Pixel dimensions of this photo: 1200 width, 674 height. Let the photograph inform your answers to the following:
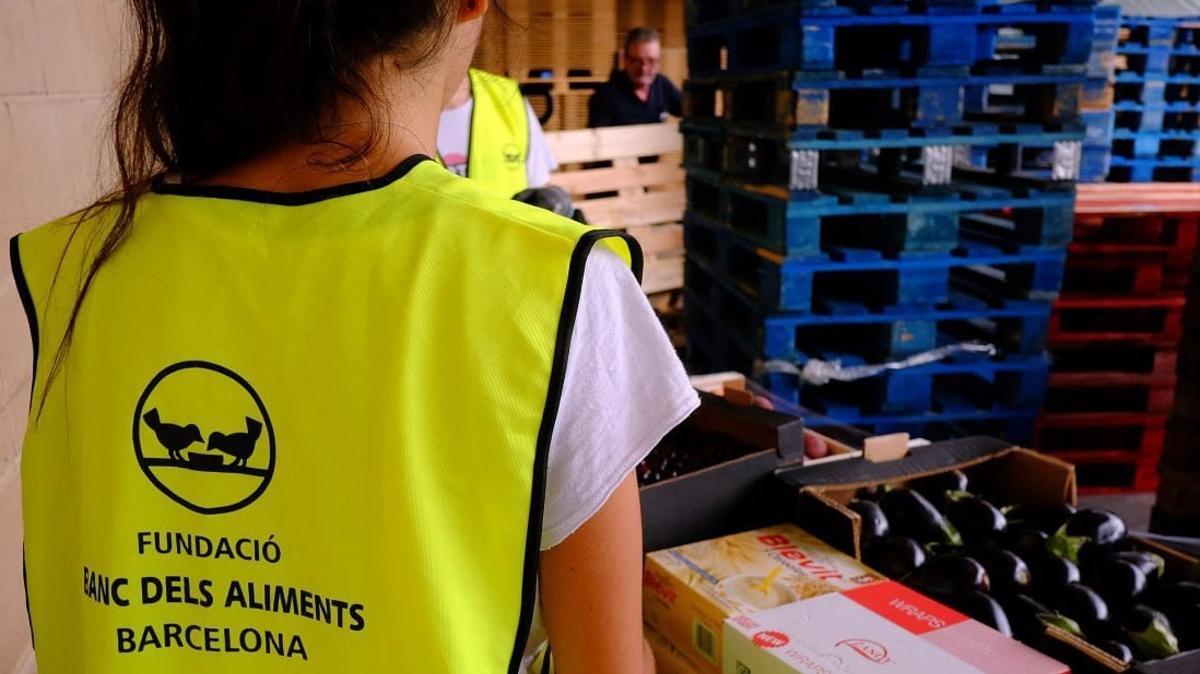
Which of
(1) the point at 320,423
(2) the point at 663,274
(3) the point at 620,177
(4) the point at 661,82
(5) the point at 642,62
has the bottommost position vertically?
(2) the point at 663,274

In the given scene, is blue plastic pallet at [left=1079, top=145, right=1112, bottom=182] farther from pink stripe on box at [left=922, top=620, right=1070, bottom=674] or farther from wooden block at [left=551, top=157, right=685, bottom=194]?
pink stripe on box at [left=922, top=620, right=1070, bottom=674]

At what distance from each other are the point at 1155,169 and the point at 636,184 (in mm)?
3548

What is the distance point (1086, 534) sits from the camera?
2.09 meters

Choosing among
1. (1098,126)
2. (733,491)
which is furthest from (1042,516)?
(1098,126)

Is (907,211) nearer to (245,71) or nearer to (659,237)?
(245,71)

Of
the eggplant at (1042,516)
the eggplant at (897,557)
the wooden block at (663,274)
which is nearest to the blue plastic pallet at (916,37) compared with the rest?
the eggplant at (1042,516)

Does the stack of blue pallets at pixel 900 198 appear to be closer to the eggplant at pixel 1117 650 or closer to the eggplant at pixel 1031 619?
the eggplant at pixel 1031 619

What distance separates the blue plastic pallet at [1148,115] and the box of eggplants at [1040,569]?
16.7 ft

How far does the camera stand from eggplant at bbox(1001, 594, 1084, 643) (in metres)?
1.71

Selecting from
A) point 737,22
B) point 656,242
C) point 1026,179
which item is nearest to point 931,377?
point 1026,179

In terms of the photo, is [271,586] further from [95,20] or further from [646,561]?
[95,20]

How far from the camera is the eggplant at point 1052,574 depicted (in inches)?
75.6

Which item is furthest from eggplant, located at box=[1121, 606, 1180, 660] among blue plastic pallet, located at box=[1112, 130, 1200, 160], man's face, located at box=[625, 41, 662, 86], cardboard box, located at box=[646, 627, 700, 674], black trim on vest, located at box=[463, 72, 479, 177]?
man's face, located at box=[625, 41, 662, 86]

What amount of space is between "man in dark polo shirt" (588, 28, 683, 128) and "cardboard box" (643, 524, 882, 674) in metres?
5.92
